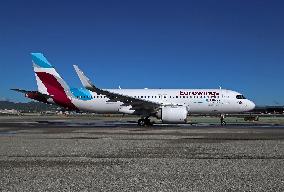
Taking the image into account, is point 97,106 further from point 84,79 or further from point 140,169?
point 140,169

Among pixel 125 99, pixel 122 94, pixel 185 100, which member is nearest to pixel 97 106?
pixel 122 94

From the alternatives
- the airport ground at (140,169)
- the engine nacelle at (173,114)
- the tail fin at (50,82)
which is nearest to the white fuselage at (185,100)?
the tail fin at (50,82)

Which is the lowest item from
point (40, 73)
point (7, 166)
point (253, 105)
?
point (7, 166)

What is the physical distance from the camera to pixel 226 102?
1497 inches

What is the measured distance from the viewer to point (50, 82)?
3862 centimetres

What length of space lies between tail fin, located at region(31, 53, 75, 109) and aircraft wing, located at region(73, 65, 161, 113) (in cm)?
342

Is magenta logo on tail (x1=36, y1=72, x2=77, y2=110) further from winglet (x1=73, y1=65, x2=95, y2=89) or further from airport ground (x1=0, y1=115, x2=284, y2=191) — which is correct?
airport ground (x1=0, y1=115, x2=284, y2=191)

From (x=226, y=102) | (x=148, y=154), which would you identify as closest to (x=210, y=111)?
(x=226, y=102)

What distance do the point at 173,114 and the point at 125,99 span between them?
483cm

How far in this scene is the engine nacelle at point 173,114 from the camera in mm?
33438

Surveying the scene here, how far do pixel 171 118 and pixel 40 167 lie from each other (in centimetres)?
2396

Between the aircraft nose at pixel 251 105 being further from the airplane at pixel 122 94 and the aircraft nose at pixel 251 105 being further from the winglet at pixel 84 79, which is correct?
the winglet at pixel 84 79

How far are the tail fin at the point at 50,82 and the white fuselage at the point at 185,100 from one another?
41.3 inches

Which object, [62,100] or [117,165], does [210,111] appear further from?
[117,165]
